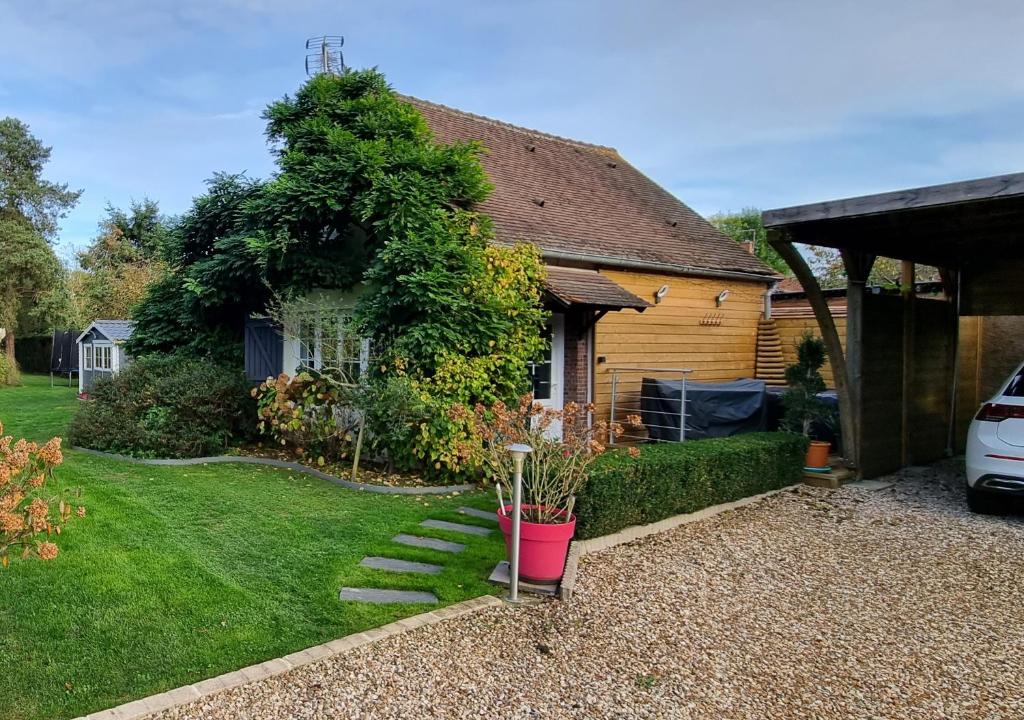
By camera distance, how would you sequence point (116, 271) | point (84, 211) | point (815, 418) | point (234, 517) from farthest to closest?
point (84, 211) → point (116, 271) → point (815, 418) → point (234, 517)

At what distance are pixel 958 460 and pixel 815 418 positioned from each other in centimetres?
336

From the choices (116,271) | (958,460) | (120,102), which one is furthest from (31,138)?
(958,460)

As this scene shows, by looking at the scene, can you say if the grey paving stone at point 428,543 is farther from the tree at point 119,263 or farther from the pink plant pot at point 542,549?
the tree at point 119,263

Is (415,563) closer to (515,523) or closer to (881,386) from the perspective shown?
(515,523)

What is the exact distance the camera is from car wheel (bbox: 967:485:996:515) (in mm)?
7020

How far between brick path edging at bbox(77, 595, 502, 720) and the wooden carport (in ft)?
18.7

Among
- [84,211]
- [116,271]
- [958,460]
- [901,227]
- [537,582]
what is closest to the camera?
[537,582]

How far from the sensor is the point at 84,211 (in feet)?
110

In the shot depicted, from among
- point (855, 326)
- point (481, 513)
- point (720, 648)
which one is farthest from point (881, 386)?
point (720, 648)

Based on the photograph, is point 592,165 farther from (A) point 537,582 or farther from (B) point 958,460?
(A) point 537,582

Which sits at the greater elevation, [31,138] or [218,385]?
[31,138]

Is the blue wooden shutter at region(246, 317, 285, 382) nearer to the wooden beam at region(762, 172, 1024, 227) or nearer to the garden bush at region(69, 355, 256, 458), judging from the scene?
the garden bush at region(69, 355, 256, 458)

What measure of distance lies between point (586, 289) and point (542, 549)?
5.84 meters

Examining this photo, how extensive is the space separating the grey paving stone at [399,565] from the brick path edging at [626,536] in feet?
3.27
